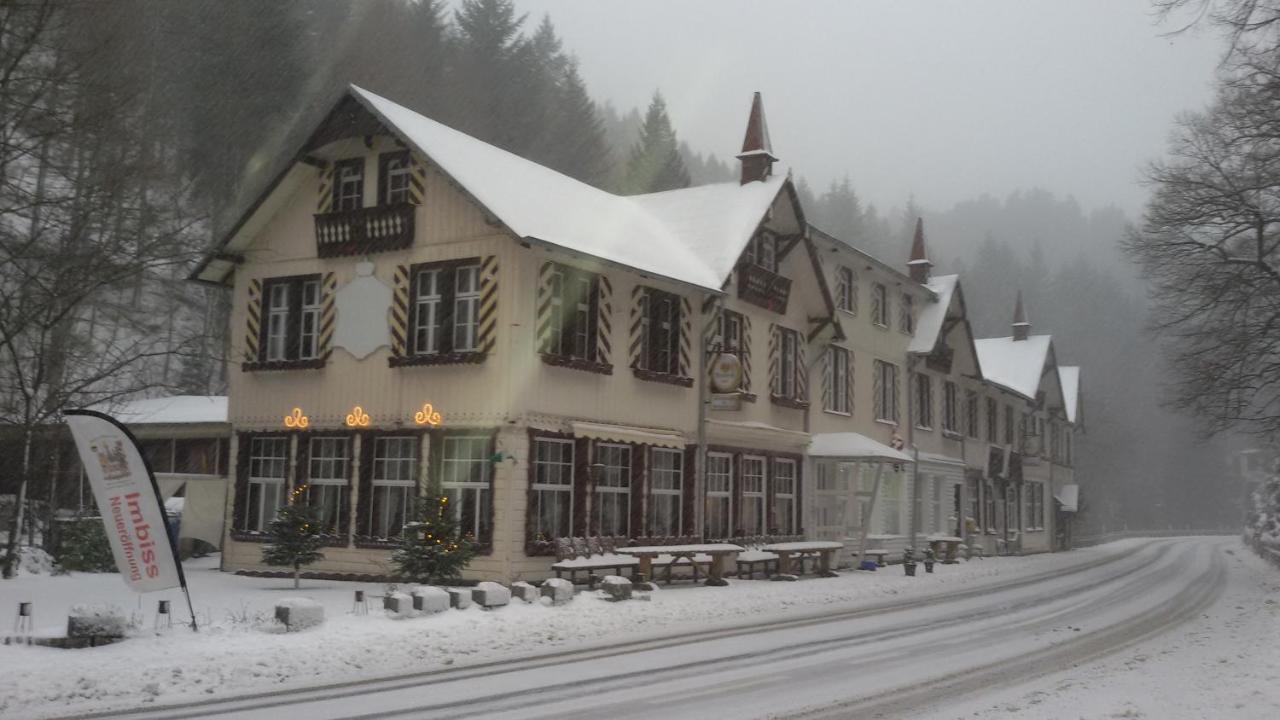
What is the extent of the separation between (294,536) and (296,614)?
21.0 feet

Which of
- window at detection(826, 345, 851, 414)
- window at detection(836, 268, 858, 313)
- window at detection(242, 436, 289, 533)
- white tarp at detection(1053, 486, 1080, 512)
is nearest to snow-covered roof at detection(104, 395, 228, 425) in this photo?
window at detection(242, 436, 289, 533)

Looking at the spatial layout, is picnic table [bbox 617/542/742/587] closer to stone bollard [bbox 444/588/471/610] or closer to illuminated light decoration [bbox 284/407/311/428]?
stone bollard [bbox 444/588/471/610]

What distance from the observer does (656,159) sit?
2488 inches

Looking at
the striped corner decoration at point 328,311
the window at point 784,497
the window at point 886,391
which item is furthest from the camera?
the window at point 886,391

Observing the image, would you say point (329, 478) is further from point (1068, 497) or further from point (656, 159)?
point (1068, 497)

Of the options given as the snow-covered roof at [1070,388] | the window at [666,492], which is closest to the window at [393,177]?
the window at [666,492]

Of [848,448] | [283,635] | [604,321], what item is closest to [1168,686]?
[283,635]

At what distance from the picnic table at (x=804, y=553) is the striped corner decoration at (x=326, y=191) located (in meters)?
12.2

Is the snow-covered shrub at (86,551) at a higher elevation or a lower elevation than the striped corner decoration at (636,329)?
lower

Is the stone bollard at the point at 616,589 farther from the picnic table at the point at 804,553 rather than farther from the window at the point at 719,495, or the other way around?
the window at the point at 719,495

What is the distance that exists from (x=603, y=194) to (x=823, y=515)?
11.3 meters

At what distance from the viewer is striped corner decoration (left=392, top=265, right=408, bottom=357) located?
2225cm

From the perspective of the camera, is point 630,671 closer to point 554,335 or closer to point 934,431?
point 554,335

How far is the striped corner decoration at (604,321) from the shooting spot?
2284 centimetres
